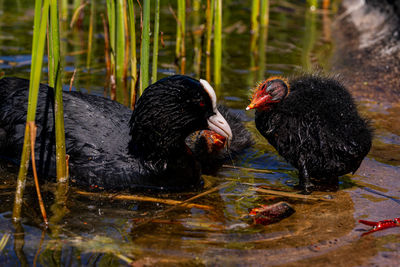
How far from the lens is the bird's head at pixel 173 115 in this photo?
14.0 ft

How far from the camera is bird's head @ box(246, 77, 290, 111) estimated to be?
4430mm

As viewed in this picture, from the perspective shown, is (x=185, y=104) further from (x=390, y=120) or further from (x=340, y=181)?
(x=390, y=120)

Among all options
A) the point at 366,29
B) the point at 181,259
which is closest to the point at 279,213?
the point at 181,259

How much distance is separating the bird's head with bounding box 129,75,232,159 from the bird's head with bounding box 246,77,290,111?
0.32 metres

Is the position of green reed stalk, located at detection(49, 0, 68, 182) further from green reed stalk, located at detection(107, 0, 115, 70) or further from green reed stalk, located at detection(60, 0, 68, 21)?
green reed stalk, located at detection(60, 0, 68, 21)

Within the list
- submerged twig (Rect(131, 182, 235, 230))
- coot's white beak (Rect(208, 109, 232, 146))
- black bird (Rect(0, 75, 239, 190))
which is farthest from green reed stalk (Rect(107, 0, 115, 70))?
submerged twig (Rect(131, 182, 235, 230))

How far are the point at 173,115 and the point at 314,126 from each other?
1056 millimetres

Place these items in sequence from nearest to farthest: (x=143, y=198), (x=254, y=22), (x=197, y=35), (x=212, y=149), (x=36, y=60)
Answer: (x=36, y=60), (x=143, y=198), (x=212, y=149), (x=197, y=35), (x=254, y=22)

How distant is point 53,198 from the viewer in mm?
4145

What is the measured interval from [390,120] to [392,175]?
4.21 feet

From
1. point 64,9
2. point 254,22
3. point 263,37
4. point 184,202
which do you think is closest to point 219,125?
point 184,202

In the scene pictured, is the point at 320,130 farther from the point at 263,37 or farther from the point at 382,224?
the point at 263,37

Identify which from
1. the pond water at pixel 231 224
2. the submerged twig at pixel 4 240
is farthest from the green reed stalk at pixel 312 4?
the submerged twig at pixel 4 240

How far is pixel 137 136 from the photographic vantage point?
14.6ft
